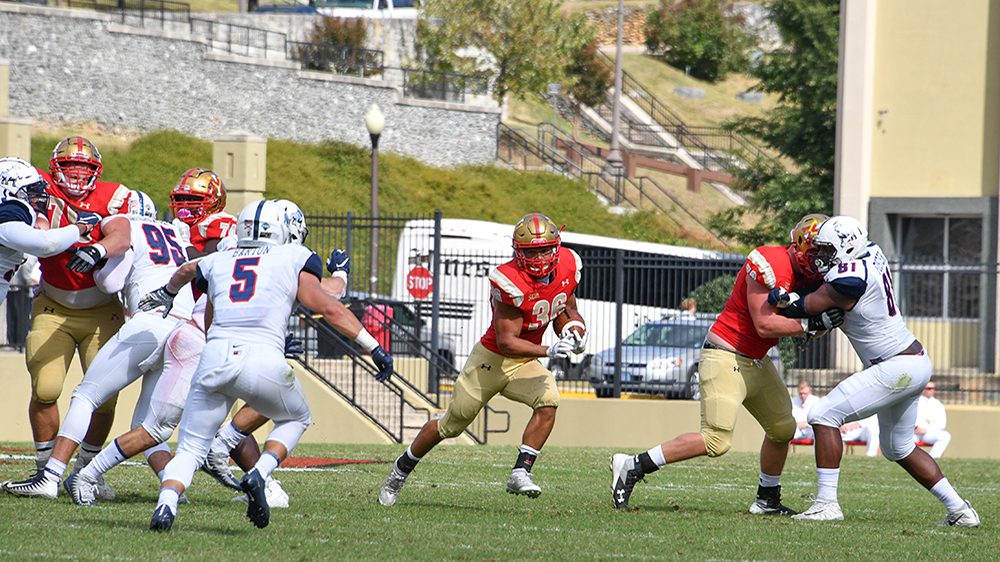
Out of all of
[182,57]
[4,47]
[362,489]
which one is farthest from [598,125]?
[362,489]

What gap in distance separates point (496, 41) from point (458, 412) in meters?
40.7

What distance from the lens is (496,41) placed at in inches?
1981

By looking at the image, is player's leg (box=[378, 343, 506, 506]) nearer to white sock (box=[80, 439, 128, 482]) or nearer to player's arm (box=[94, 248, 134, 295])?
white sock (box=[80, 439, 128, 482])

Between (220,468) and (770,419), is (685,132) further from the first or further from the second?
(220,468)

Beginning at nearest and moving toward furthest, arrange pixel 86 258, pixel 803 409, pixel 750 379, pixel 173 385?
pixel 173 385, pixel 86 258, pixel 750 379, pixel 803 409

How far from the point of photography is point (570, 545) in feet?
27.7

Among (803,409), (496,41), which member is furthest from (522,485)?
(496,41)

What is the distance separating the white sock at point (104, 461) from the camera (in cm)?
917

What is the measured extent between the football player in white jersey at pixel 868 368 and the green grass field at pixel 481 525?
289 millimetres

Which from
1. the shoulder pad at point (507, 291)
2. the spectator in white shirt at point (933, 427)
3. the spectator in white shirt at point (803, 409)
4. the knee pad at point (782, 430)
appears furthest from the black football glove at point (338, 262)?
the spectator in white shirt at point (933, 427)

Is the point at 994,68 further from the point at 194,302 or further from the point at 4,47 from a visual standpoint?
the point at 4,47

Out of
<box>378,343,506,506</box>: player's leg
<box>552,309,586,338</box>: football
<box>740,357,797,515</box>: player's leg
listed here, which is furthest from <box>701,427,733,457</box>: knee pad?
<box>378,343,506,506</box>: player's leg

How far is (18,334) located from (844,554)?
1394 cm

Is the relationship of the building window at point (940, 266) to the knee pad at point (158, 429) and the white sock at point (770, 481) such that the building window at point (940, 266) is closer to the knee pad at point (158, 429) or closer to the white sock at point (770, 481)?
the white sock at point (770, 481)
